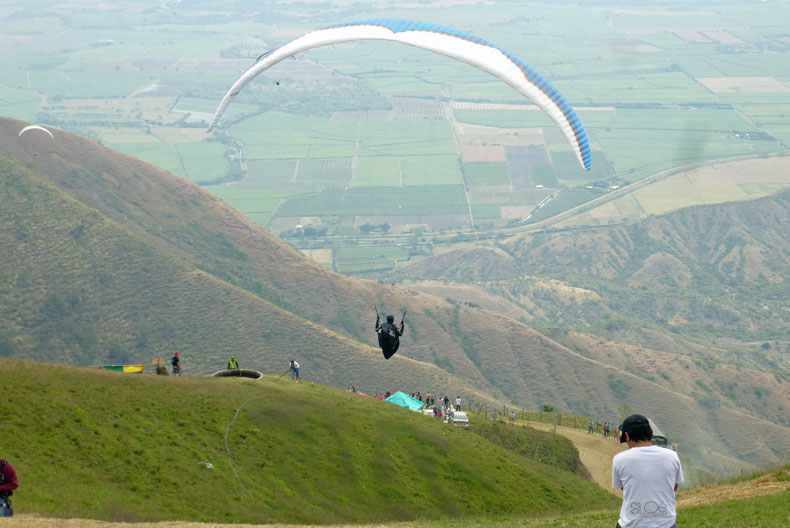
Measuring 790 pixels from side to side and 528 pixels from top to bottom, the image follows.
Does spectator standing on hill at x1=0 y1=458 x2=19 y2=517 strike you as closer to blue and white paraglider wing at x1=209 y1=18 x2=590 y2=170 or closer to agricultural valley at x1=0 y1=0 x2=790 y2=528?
agricultural valley at x1=0 y1=0 x2=790 y2=528

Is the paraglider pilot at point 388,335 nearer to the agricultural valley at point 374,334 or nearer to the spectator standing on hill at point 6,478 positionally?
the agricultural valley at point 374,334

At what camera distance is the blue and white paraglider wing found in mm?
27359

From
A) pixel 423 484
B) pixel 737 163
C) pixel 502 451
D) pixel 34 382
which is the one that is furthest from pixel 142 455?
pixel 737 163

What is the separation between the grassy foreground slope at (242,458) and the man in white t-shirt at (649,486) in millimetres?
13872

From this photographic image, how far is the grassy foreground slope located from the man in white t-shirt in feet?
45.5

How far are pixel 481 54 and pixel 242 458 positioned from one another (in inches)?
637

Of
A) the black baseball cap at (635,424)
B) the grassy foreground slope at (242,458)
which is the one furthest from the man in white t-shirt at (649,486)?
the grassy foreground slope at (242,458)

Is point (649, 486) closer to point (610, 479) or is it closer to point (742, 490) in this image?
point (742, 490)

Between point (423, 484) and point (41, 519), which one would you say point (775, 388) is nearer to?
point (423, 484)

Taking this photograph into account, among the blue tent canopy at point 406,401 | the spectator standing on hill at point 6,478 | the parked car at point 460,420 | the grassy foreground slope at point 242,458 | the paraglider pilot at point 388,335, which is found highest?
the paraglider pilot at point 388,335

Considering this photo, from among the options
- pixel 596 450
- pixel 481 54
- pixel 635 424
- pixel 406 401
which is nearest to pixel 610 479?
pixel 596 450

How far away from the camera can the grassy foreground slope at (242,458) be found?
68.8 feet

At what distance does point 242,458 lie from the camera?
83.6 feet

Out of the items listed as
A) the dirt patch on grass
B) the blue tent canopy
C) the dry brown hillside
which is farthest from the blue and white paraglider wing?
the dry brown hillside
